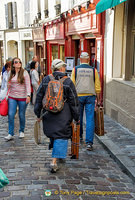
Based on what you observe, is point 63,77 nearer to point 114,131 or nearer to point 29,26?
point 114,131

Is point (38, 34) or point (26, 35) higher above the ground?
point (26, 35)

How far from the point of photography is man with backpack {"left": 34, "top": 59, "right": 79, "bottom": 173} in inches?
167

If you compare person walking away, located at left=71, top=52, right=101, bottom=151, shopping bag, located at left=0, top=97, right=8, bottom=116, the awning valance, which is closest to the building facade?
the awning valance

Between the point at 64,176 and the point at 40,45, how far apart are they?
54.4 ft

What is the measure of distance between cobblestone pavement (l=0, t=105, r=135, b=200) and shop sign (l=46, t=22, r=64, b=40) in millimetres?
9540

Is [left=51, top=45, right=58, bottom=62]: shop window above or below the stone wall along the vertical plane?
above

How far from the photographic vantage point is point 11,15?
23734 millimetres

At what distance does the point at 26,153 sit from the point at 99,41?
507cm

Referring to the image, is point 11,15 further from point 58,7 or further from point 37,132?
point 37,132

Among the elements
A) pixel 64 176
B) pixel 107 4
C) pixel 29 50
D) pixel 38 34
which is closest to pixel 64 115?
pixel 64 176

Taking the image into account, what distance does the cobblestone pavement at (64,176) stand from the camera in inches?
147

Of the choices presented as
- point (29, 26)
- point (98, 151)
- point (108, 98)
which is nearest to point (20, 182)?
point (98, 151)

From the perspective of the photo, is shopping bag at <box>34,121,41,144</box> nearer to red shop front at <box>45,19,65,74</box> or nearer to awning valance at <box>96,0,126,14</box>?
awning valance at <box>96,0,126,14</box>

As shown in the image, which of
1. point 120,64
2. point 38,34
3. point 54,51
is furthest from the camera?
point 38,34
